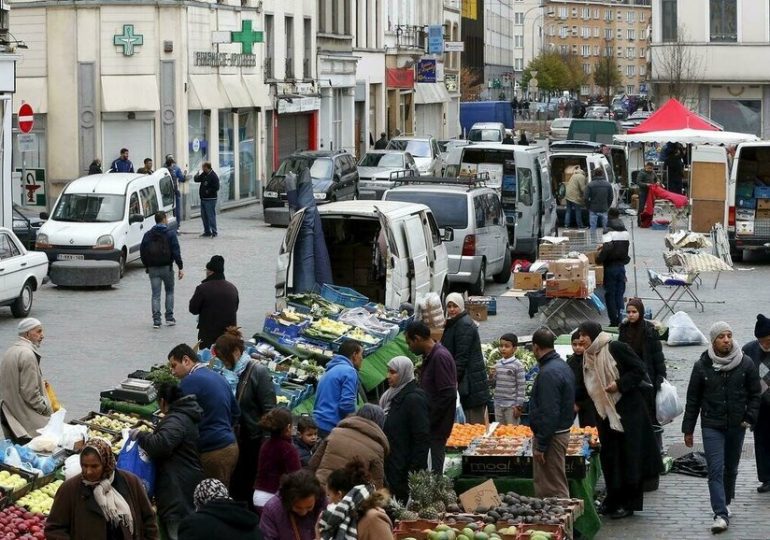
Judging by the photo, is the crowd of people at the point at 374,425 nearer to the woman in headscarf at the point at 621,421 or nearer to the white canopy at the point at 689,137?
the woman in headscarf at the point at 621,421

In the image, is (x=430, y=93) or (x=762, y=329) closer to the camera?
(x=762, y=329)

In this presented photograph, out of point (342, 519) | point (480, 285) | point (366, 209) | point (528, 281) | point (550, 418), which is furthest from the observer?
point (480, 285)

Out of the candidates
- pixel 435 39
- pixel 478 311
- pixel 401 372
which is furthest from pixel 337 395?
pixel 435 39

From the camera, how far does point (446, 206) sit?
25.2 metres

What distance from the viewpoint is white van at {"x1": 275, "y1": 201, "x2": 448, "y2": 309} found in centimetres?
1978

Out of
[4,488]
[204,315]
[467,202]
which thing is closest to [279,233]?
[467,202]

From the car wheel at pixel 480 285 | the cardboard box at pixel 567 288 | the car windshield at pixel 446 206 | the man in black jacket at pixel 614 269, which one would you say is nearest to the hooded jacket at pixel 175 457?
the cardboard box at pixel 567 288

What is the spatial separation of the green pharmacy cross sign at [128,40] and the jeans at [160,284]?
18590mm

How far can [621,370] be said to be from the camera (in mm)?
13031

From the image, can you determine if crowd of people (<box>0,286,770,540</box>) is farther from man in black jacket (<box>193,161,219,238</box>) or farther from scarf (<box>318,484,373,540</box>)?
man in black jacket (<box>193,161,219,238</box>)

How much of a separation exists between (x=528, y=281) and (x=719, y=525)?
1024 cm

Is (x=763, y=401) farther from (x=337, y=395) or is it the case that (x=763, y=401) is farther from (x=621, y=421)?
(x=337, y=395)

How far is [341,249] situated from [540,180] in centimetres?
1116

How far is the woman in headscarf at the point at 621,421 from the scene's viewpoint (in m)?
13.0
